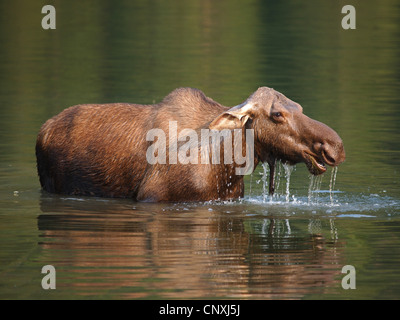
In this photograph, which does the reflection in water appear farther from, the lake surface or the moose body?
the moose body

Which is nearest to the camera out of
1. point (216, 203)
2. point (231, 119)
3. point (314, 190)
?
point (231, 119)

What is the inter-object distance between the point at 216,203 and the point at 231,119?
45.4 inches

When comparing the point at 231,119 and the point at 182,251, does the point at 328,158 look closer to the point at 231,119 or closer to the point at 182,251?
the point at 231,119

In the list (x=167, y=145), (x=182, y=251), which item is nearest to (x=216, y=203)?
(x=167, y=145)

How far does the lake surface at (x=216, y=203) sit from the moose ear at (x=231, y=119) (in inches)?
37.2

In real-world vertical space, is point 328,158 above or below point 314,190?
above

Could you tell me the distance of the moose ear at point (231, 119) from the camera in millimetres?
12328

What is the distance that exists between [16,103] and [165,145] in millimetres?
10333

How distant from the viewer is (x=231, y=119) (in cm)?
1242

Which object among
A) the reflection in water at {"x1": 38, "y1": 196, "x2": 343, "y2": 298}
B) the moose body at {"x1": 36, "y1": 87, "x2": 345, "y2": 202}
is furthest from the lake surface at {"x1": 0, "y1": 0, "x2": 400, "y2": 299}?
the moose body at {"x1": 36, "y1": 87, "x2": 345, "y2": 202}

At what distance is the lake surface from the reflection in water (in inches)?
0.9

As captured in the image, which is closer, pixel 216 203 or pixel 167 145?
pixel 216 203

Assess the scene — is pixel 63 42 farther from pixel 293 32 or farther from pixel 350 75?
pixel 350 75

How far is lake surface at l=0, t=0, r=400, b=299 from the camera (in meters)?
9.90
